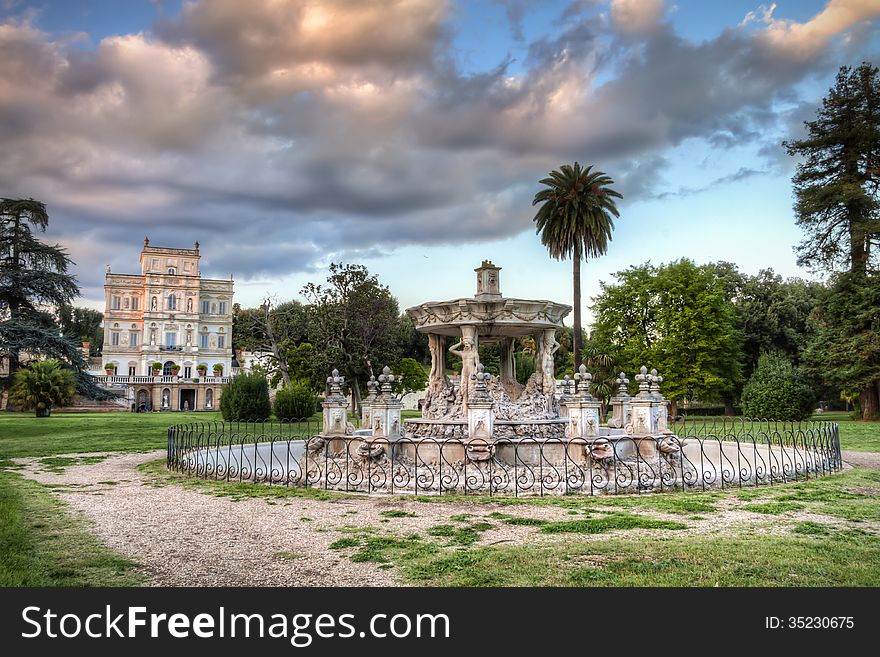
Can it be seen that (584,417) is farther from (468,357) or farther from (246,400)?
(246,400)

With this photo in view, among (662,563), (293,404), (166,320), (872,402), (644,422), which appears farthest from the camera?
(166,320)

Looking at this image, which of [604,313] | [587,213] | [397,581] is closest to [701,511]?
[397,581]

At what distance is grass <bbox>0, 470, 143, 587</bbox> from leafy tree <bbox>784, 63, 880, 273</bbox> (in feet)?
123

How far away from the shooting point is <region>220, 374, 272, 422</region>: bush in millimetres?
30234

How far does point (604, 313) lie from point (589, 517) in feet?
115

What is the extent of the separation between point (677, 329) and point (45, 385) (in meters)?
37.5

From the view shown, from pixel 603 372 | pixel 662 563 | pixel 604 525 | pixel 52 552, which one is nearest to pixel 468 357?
pixel 604 525

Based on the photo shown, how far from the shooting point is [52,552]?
658cm

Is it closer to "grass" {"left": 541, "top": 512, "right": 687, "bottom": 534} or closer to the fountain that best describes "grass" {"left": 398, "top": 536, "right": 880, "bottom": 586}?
"grass" {"left": 541, "top": 512, "right": 687, "bottom": 534}

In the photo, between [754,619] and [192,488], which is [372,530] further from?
[192,488]

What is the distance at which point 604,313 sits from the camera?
138ft

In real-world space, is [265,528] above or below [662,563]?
below

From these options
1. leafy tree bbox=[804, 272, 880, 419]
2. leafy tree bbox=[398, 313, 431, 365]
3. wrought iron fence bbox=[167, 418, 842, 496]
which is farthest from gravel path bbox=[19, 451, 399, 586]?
leafy tree bbox=[398, 313, 431, 365]

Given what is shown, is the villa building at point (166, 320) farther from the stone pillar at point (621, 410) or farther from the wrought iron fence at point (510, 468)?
the wrought iron fence at point (510, 468)
